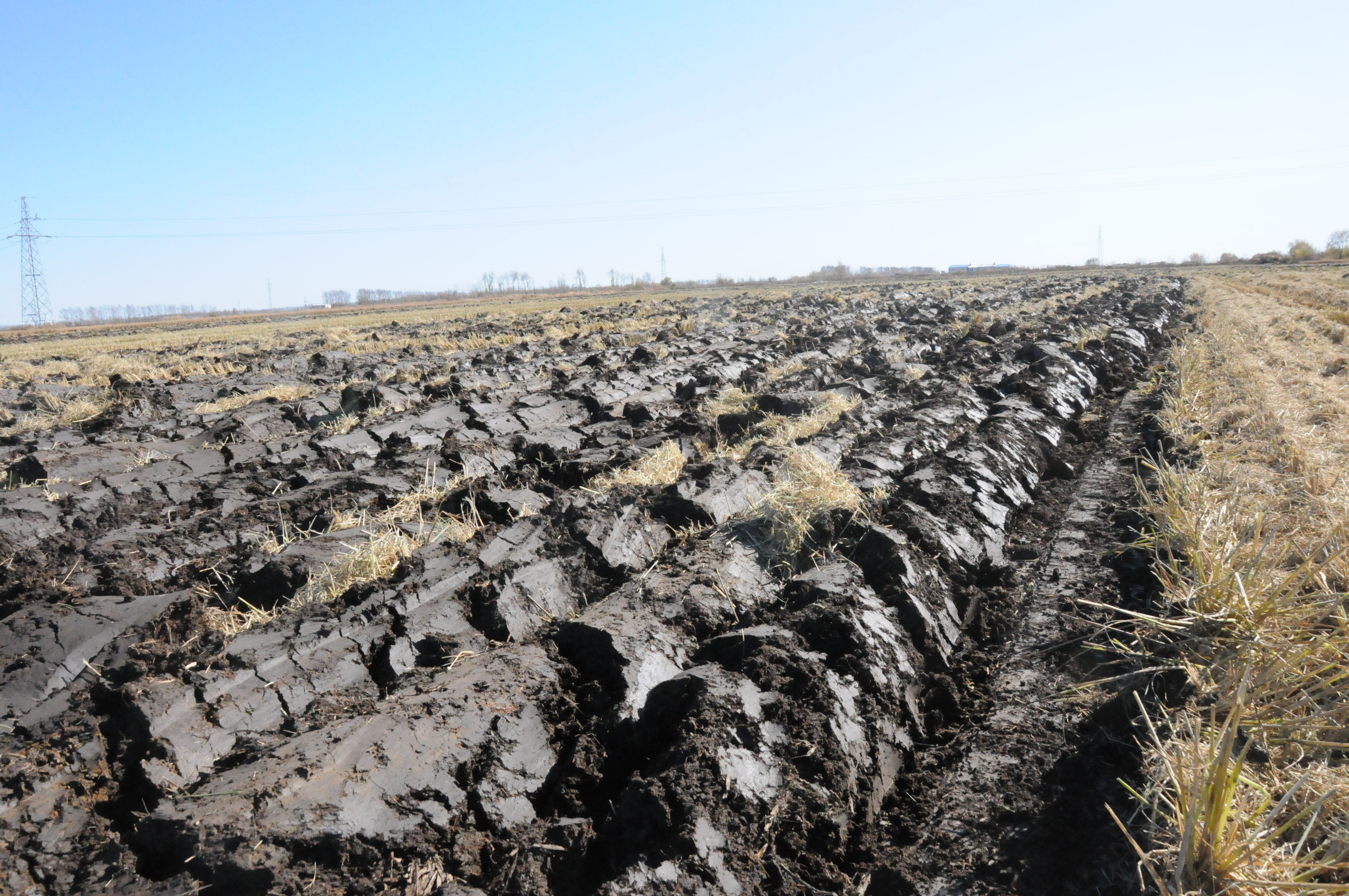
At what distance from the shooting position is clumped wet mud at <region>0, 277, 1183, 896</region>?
2986 mm

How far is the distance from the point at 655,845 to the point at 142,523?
6.66 meters

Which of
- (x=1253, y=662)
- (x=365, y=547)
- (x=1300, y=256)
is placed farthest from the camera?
(x=1300, y=256)

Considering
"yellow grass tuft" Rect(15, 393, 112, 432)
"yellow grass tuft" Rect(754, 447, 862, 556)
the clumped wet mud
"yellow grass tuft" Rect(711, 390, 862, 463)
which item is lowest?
the clumped wet mud

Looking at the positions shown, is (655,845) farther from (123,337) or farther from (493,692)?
(123,337)

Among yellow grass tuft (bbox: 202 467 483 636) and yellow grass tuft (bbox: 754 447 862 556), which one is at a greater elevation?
yellow grass tuft (bbox: 754 447 862 556)

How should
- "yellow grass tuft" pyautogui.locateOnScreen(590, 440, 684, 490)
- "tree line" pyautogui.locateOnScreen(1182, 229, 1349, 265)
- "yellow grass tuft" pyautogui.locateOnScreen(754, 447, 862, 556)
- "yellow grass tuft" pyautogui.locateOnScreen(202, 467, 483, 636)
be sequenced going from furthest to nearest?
"tree line" pyautogui.locateOnScreen(1182, 229, 1349, 265) → "yellow grass tuft" pyautogui.locateOnScreen(590, 440, 684, 490) → "yellow grass tuft" pyautogui.locateOnScreen(754, 447, 862, 556) → "yellow grass tuft" pyautogui.locateOnScreen(202, 467, 483, 636)

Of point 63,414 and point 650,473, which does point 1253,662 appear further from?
point 63,414

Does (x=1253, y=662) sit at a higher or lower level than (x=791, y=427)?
lower

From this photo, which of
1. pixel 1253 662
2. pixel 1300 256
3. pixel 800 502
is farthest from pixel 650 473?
pixel 1300 256

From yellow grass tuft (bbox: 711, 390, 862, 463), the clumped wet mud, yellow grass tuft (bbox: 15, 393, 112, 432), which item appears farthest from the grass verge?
yellow grass tuft (bbox: 15, 393, 112, 432)

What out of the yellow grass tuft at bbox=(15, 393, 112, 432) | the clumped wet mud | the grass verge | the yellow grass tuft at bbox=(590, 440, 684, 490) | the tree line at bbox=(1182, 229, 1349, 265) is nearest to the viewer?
the grass verge

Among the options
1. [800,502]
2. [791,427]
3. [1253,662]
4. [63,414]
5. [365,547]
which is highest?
[63,414]

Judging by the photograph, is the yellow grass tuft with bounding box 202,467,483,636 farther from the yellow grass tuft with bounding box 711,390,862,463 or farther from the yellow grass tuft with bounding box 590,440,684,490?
the yellow grass tuft with bounding box 711,390,862,463

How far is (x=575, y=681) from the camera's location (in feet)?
13.1
